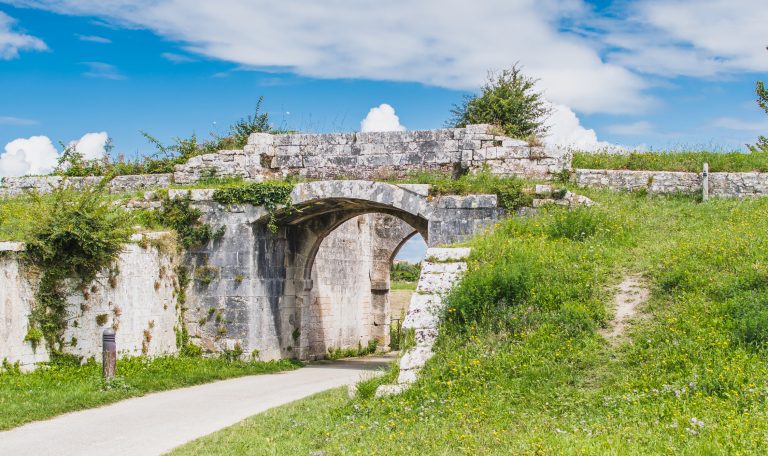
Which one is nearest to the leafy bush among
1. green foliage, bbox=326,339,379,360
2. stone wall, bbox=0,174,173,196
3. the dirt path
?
the dirt path

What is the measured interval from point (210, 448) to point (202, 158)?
1022cm

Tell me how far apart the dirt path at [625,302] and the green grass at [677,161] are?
613 centimetres

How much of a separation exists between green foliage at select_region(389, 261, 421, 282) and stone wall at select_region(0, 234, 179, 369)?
868 inches

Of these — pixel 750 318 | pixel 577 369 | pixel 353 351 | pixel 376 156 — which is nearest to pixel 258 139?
pixel 376 156

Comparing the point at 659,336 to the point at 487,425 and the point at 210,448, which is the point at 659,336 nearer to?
the point at 487,425

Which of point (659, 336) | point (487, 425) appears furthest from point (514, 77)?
point (487, 425)

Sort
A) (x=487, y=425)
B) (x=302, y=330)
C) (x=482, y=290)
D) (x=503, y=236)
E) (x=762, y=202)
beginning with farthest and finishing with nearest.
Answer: (x=302, y=330) < (x=762, y=202) < (x=503, y=236) < (x=482, y=290) < (x=487, y=425)

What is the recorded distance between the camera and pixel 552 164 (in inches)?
626

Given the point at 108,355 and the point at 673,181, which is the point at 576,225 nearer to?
the point at 673,181

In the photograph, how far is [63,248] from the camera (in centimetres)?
1219

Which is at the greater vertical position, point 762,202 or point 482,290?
point 762,202

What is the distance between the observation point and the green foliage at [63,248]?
1183 cm

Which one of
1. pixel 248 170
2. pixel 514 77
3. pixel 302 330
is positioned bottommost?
pixel 302 330

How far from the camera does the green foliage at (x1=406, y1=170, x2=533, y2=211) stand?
14977 mm
